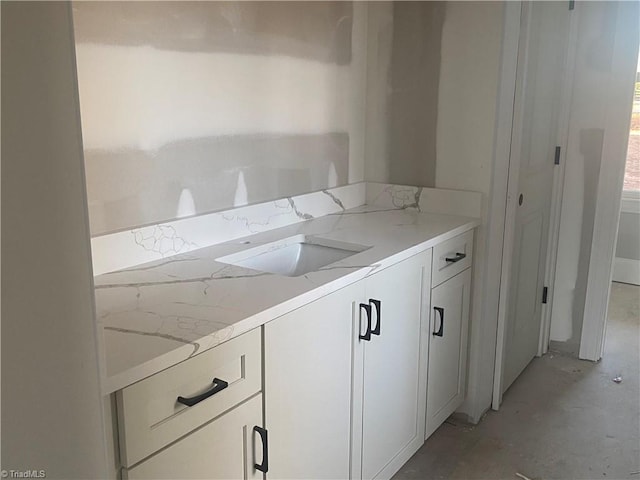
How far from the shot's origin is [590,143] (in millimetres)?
3193

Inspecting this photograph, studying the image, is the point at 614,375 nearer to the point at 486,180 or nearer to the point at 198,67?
the point at 486,180

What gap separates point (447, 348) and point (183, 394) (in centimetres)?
146

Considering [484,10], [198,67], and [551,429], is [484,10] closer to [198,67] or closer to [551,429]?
[198,67]

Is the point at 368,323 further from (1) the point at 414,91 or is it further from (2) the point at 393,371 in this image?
(1) the point at 414,91

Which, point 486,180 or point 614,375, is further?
point 614,375

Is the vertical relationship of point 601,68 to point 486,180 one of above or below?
above

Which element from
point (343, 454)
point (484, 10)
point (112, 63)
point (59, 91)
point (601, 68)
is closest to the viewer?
point (59, 91)

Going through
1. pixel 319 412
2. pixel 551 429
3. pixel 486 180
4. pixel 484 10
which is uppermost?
pixel 484 10

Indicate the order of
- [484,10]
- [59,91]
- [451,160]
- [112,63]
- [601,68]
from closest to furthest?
[59,91] < [112,63] < [484,10] < [451,160] < [601,68]

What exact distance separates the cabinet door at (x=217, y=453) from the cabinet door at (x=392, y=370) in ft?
1.66

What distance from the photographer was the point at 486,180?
2521 millimetres

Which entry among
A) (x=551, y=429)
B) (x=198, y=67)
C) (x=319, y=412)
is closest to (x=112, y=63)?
(x=198, y=67)

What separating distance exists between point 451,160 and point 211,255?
48.0 inches
